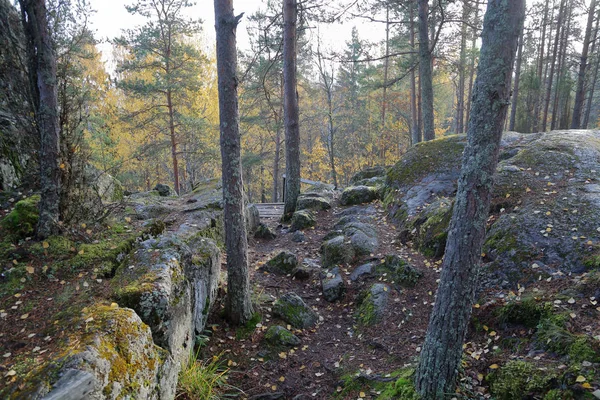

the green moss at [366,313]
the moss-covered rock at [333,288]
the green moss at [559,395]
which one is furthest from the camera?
the moss-covered rock at [333,288]

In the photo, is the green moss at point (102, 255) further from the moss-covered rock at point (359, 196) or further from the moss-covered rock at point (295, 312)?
the moss-covered rock at point (359, 196)

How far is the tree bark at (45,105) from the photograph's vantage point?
334 centimetres

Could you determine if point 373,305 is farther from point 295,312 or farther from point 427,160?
point 427,160

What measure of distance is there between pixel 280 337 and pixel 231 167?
2318mm

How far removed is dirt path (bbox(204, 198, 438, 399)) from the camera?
362cm

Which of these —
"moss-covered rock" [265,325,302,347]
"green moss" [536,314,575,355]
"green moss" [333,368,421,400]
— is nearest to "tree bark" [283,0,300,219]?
"moss-covered rock" [265,325,302,347]

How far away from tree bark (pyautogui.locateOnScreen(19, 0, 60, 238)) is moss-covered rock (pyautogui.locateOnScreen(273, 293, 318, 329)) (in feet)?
9.81

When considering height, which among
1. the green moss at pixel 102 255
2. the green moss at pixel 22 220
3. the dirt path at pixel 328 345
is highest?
the green moss at pixel 22 220

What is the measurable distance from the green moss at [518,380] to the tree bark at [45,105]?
470 cm

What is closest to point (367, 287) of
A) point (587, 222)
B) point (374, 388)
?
point (374, 388)

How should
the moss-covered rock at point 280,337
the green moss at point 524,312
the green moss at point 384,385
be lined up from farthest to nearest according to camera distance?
the moss-covered rock at point 280,337 → the green moss at point 524,312 → the green moss at point 384,385

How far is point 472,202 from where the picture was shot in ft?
8.39

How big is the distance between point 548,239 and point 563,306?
127 cm

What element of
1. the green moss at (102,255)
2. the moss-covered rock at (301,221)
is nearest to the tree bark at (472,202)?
the green moss at (102,255)
